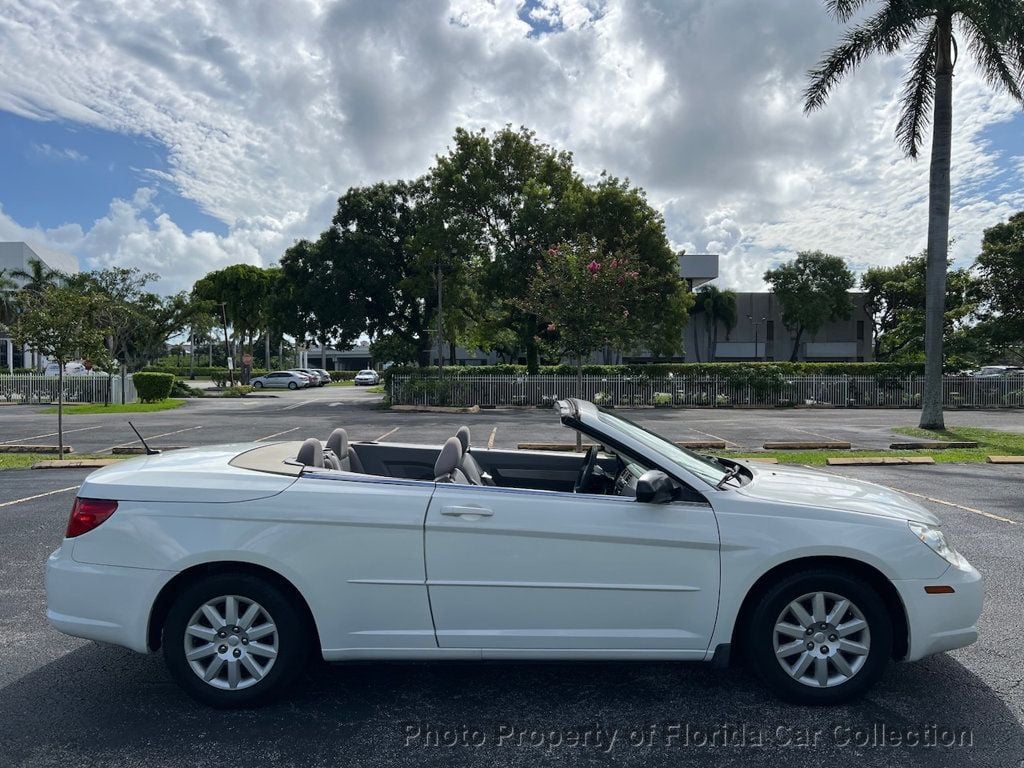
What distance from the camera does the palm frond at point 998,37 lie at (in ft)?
47.1

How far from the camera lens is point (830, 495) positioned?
3.69 metres

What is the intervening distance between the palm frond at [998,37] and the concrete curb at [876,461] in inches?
367

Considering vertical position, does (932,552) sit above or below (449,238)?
below

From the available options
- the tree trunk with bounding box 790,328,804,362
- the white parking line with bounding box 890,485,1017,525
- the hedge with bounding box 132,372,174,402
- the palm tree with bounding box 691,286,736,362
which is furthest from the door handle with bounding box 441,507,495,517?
the tree trunk with bounding box 790,328,804,362

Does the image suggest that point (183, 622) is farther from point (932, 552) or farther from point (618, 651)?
point (932, 552)

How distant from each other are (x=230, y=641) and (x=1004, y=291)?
23.1 m

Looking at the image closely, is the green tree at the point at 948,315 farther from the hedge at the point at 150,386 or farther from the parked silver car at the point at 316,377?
the parked silver car at the point at 316,377

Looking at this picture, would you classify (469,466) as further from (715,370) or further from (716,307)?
(716,307)

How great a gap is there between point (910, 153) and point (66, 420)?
26236 millimetres

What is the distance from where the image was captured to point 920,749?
3062 millimetres

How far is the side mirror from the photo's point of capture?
3.31 m

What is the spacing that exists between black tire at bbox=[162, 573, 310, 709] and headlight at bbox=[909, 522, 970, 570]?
3075mm

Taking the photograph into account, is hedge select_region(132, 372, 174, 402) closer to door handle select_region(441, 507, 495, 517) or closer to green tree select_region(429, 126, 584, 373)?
green tree select_region(429, 126, 584, 373)

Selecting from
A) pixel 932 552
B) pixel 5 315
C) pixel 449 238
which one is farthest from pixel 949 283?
pixel 5 315
